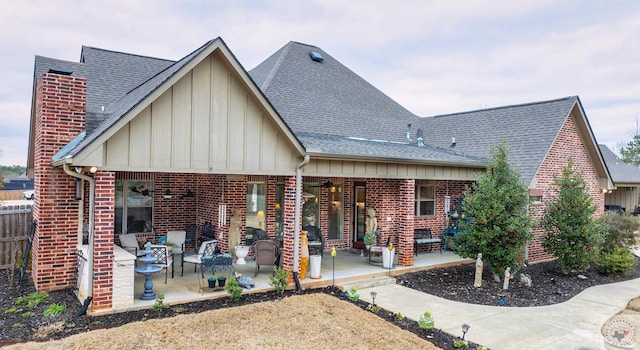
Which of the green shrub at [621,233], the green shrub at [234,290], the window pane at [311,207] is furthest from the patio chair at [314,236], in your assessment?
the green shrub at [621,233]

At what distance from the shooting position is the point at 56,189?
7676 mm

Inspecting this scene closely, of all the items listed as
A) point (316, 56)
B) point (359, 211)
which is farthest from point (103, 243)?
point (316, 56)

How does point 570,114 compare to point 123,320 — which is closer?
point 123,320

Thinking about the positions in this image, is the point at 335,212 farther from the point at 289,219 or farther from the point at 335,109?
the point at 289,219

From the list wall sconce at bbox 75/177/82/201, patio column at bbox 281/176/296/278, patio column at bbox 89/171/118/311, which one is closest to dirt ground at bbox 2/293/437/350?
patio column at bbox 89/171/118/311

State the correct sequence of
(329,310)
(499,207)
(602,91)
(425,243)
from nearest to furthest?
1. (329,310)
2. (499,207)
3. (425,243)
4. (602,91)

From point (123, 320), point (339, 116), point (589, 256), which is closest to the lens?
point (123, 320)

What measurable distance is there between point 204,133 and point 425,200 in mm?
8636

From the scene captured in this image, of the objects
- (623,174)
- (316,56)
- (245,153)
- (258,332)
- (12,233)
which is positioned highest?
(316,56)

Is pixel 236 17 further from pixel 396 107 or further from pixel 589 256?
pixel 589 256

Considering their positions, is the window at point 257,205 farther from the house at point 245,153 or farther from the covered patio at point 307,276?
the covered patio at point 307,276

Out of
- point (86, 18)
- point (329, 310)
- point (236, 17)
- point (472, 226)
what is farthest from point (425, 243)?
point (86, 18)

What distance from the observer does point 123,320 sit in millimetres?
6164

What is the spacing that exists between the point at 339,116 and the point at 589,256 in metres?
8.33
